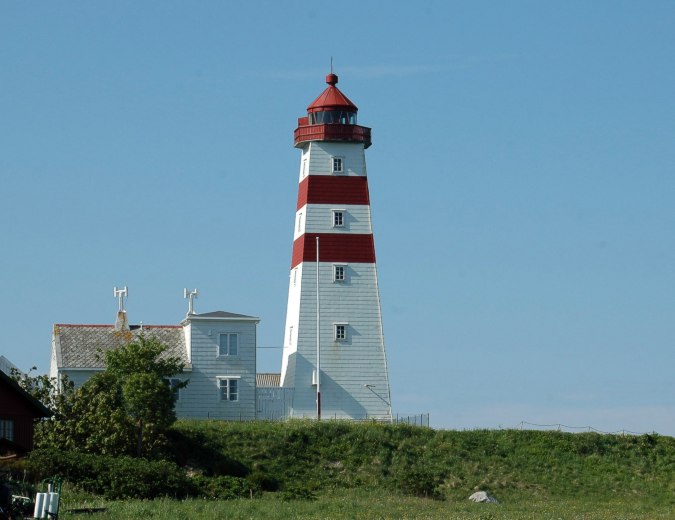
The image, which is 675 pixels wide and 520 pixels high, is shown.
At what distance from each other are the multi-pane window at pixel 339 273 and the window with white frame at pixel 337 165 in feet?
14.6

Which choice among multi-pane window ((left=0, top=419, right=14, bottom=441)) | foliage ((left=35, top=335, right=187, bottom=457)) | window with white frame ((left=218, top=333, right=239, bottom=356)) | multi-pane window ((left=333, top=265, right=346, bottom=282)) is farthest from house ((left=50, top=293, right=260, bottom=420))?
multi-pane window ((left=0, top=419, right=14, bottom=441))

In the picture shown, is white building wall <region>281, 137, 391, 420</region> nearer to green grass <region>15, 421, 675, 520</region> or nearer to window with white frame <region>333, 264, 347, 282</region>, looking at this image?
window with white frame <region>333, 264, 347, 282</region>

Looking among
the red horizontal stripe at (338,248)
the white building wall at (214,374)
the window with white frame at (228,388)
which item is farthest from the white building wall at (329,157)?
the window with white frame at (228,388)

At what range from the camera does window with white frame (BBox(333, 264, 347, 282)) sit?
6531 cm

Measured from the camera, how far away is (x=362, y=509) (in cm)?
4172

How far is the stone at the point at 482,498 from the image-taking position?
51097mm

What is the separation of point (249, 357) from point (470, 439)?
1067cm

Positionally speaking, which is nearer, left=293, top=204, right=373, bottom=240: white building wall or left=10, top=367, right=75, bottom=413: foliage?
left=10, top=367, right=75, bottom=413: foliage

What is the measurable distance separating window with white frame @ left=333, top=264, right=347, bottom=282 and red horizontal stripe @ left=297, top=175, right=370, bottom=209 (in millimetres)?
2917

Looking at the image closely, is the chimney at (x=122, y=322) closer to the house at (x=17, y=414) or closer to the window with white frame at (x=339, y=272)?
the window with white frame at (x=339, y=272)

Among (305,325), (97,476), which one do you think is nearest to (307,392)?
(305,325)

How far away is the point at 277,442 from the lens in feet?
193

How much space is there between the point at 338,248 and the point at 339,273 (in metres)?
1.16

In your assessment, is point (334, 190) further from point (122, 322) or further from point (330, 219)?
point (122, 322)
